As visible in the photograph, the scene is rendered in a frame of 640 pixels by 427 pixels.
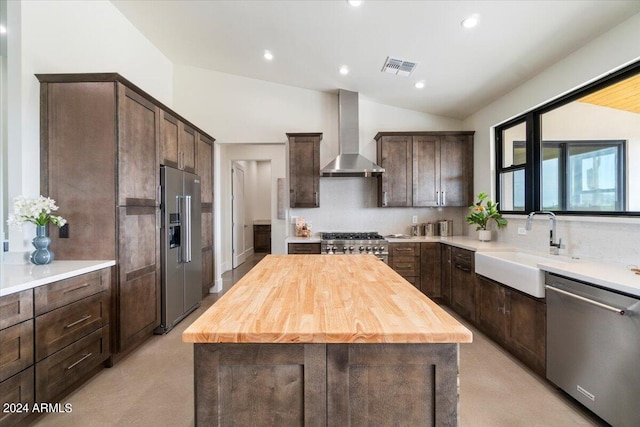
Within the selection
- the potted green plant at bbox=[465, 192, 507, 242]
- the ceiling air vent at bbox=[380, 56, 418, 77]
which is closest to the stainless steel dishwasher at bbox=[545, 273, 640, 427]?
the potted green plant at bbox=[465, 192, 507, 242]

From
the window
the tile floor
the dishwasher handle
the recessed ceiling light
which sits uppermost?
the recessed ceiling light

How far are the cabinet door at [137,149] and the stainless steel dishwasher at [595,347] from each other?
354 centimetres

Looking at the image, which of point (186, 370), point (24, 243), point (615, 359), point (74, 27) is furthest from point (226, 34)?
point (615, 359)

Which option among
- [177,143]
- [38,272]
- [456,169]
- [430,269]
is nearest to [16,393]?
[38,272]

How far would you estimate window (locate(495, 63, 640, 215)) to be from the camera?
2.22 metres

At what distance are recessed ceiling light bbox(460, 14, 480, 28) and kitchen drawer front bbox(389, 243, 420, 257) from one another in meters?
2.55

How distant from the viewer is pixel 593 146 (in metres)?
2.51

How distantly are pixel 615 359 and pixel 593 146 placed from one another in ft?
6.00

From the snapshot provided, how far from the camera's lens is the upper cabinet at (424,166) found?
13.8 ft

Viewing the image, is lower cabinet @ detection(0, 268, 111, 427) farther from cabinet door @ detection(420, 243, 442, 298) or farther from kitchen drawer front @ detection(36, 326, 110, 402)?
cabinet door @ detection(420, 243, 442, 298)

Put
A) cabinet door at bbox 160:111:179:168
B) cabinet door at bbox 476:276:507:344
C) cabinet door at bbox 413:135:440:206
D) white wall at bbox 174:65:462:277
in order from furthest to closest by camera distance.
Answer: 1. white wall at bbox 174:65:462:277
2. cabinet door at bbox 413:135:440:206
3. cabinet door at bbox 160:111:179:168
4. cabinet door at bbox 476:276:507:344

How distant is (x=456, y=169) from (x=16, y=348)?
15.9 feet

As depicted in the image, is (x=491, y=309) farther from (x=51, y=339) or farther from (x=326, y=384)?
(x=51, y=339)

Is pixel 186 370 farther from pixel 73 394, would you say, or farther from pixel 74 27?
pixel 74 27
